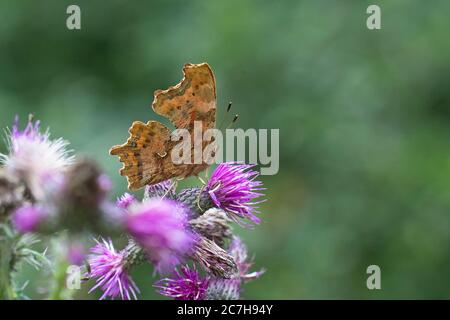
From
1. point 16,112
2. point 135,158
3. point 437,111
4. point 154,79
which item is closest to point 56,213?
point 135,158

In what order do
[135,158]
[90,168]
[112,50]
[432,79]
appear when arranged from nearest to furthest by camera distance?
[90,168]
[135,158]
[432,79]
[112,50]

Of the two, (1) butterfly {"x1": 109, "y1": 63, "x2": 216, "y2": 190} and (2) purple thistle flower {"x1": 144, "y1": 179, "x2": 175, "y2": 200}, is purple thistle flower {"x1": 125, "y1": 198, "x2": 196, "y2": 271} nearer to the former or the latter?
(2) purple thistle flower {"x1": 144, "y1": 179, "x2": 175, "y2": 200}

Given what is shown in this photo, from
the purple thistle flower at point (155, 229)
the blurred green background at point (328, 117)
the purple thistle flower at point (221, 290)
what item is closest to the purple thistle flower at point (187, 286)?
the purple thistle flower at point (221, 290)

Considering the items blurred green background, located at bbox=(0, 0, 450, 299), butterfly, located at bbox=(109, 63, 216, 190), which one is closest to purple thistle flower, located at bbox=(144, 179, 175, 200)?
butterfly, located at bbox=(109, 63, 216, 190)

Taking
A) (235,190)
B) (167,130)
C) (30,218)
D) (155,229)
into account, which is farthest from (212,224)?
(30,218)

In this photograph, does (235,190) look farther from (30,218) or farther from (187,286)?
(30,218)

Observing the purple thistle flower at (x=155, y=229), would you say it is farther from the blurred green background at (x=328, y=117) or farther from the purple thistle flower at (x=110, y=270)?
the blurred green background at (x=328, y=117)

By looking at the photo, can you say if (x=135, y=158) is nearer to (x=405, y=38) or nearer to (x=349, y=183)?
(x=349, y=183)
